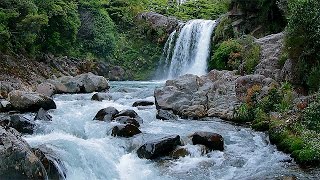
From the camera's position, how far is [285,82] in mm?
19516

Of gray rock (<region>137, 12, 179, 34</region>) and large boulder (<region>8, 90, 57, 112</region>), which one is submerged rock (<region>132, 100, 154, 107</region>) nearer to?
large boulder (<region>8, 90, 57, 112</region>)

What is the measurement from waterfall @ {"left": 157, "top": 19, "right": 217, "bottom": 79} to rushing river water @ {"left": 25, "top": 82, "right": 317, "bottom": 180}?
52.0 feet

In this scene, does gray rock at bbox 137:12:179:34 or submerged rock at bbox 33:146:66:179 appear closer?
submerged rock at bbox 33:146:66:179

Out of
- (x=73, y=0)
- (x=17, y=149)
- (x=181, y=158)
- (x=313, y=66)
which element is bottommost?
(x=181, y=158)

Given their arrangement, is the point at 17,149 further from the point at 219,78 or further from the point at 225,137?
the point at 219,78

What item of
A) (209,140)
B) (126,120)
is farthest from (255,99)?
(126,120)

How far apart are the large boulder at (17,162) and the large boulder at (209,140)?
19.2 ft

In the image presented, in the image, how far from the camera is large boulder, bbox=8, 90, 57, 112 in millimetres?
20328

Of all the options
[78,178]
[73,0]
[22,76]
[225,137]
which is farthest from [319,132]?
[73,0]

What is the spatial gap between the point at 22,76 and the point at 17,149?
53.6 ft

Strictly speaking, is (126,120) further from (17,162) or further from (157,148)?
(17,162)

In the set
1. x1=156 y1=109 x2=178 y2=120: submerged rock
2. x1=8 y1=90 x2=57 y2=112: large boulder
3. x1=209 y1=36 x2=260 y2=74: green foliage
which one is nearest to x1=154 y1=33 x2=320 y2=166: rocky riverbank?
x1=156 y1=109 x2=178 y2=120: submerged rock

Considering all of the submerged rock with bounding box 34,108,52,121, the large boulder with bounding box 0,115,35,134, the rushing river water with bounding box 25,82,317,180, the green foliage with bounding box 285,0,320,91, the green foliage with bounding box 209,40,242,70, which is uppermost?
the green foliage with bounding box 285,0,320,91

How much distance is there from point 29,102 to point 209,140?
9.61 m
